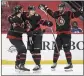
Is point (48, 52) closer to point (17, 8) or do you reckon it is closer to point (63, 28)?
point (63, 28)

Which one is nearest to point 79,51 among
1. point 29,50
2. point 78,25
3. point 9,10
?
point 78,25

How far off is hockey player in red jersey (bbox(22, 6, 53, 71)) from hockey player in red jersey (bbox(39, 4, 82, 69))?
10 cm

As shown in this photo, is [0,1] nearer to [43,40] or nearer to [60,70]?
[43,40]

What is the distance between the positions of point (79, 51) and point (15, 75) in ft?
2.65

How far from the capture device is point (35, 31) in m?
3.87

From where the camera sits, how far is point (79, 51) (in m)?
4.15

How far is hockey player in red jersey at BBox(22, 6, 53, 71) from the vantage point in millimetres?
3836

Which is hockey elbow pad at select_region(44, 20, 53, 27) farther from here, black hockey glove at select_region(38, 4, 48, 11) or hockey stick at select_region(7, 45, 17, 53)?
hockey stick at select_region(7, 45, 17, 53)

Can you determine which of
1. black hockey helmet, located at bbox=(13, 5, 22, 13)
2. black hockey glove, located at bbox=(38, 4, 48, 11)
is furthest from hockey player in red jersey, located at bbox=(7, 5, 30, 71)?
black hockey glove, located at bbox=(38, 4, 48, 11)

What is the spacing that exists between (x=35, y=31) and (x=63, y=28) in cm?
30

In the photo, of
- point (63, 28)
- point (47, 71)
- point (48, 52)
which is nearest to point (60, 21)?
point (63, 28)

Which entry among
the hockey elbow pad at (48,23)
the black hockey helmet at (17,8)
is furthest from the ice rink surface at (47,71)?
the black hockey helmet at (17,8)

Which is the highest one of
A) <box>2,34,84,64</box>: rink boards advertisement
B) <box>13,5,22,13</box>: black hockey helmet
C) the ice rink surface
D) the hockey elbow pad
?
<box>13,5,22,13</box>: black hockey helmet

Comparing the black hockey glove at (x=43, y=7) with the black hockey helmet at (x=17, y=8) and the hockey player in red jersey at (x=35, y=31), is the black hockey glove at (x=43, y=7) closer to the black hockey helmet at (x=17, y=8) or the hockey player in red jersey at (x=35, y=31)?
the hockey player in red jersey at (x=35, y=31)
